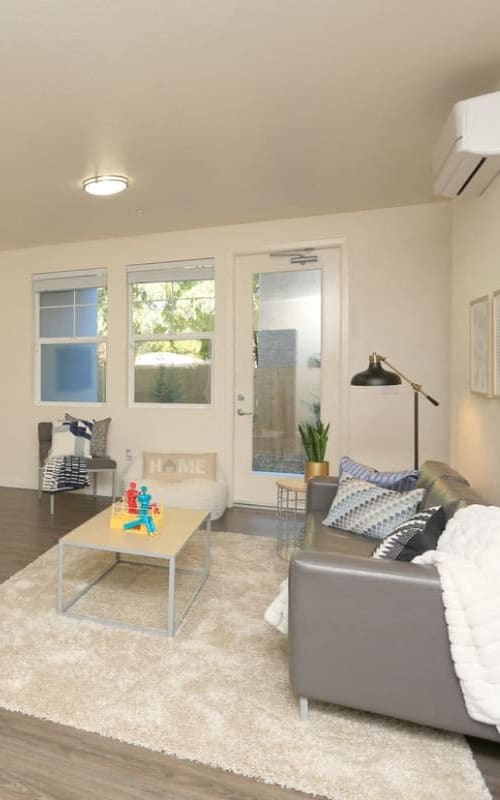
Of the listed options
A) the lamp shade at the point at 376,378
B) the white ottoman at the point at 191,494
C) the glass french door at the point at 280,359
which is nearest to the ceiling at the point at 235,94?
the glass french door at the point at 280,359

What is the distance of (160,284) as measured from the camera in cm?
448

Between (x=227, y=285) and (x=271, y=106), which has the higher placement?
(x=271, y=106)

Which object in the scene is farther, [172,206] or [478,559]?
[172,206]

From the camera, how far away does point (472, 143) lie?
1.99 metres

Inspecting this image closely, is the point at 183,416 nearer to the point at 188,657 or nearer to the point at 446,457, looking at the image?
the point at 446,457

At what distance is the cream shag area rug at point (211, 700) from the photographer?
134 centimetres

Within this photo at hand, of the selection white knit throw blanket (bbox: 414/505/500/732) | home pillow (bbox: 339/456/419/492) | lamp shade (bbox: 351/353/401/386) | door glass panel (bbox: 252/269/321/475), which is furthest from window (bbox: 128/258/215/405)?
white knit throw blanket (bbox: 414/505/500/732)

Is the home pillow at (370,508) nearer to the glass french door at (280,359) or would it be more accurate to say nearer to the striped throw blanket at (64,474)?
the glass french door at (280,359)

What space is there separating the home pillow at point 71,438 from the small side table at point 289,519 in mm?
1996

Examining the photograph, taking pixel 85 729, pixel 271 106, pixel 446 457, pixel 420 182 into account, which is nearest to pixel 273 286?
pixel 420 182

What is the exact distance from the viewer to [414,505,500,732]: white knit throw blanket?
1272 mm

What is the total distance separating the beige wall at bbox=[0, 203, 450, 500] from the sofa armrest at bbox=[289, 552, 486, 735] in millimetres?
2508

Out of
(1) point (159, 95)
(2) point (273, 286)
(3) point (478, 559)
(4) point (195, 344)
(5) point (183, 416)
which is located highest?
(1) point (159, 95)

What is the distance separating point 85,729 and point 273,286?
352 centimetres
